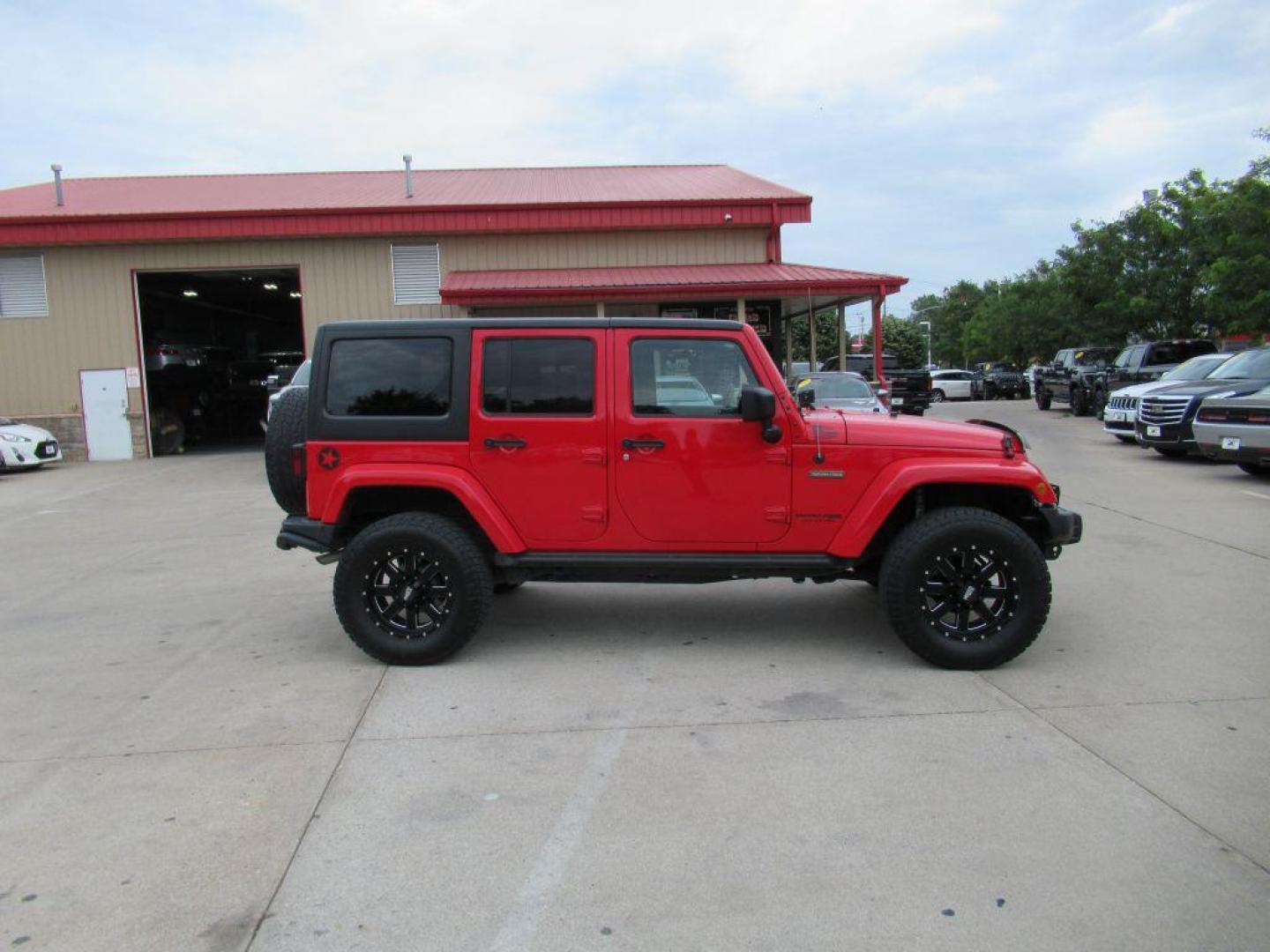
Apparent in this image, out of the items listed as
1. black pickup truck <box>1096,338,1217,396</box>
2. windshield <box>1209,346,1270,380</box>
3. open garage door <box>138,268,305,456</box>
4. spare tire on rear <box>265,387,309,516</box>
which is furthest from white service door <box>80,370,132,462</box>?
black pickup truck <box>1096,338,1217,396</box>

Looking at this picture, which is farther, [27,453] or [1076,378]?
[1076,378]

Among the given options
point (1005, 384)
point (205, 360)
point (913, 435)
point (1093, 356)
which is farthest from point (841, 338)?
point (1005, 384)

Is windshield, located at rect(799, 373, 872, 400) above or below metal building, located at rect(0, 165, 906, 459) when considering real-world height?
below

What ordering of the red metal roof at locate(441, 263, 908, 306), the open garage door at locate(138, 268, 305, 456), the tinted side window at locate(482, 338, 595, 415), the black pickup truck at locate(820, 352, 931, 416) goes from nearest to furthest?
1. the tinted side window at locate(482, 338, 595, 415)
2. the red metal roof at locate(441, 263, 908, 306)
3. the open garage door at locate(138, 268, 305, 456)
4. the black pickup truck at locate(820, 352, 931, 416)

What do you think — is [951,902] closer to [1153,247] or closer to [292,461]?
[292,461]

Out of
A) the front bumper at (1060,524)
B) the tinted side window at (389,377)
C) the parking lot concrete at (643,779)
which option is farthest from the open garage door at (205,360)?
the front bumper at (1060,524)

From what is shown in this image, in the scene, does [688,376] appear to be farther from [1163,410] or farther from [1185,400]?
[1163,410]

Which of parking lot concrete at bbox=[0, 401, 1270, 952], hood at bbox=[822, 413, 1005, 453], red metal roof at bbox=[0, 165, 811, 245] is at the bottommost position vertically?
parking lot concrete at bbox=[0, 401, 1270, 952]

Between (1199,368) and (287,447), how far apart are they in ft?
54.2

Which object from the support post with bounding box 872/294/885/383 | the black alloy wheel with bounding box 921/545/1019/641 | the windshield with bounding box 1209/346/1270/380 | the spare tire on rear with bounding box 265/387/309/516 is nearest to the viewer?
the black alloy wheel with bounding box 921/545/1019/641

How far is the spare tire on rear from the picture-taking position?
19.1 feet

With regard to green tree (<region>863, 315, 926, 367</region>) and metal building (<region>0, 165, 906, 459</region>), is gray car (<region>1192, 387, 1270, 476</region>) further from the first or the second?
green tree (<region>863, 315, 926, 367</region>)

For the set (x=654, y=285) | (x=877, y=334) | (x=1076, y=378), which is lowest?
(x=1076, y=378)

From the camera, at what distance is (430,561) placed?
550 centimetres
